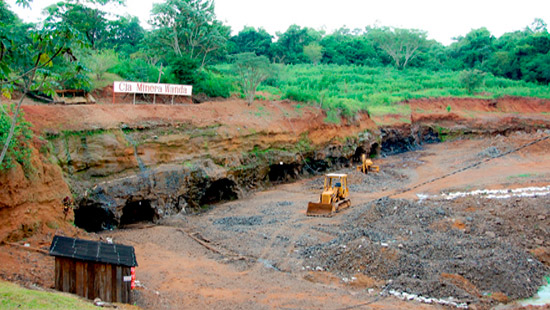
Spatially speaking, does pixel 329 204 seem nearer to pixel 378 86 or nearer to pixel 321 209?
pixel 321 209

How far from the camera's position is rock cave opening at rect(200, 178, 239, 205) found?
86.4 feet

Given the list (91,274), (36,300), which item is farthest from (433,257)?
(36,300)

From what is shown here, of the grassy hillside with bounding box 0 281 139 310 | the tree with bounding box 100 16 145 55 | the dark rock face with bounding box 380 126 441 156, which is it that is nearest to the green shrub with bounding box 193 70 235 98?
the dark rock face with bounding box 380 126 441 156

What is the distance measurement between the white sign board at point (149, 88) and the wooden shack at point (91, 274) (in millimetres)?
17209

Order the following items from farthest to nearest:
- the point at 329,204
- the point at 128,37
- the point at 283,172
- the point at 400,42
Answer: the point at 400,42 → the point at 128,37 → the point at 283,172 → the point at 329,204

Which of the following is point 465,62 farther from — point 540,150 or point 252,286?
point 252,286

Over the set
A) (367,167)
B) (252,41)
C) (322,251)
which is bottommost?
(322,251)

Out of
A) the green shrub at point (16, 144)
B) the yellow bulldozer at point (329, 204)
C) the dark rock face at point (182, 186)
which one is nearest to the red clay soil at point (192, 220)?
the green shrub at point (16, 144)

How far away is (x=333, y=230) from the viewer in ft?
64.3

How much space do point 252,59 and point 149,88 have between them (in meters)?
9.14

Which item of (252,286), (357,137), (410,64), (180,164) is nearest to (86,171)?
(180,164)

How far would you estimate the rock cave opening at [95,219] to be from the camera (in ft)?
67.7

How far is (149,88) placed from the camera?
28453 millimetres

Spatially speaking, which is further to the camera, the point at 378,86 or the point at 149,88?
the point at 378,86
